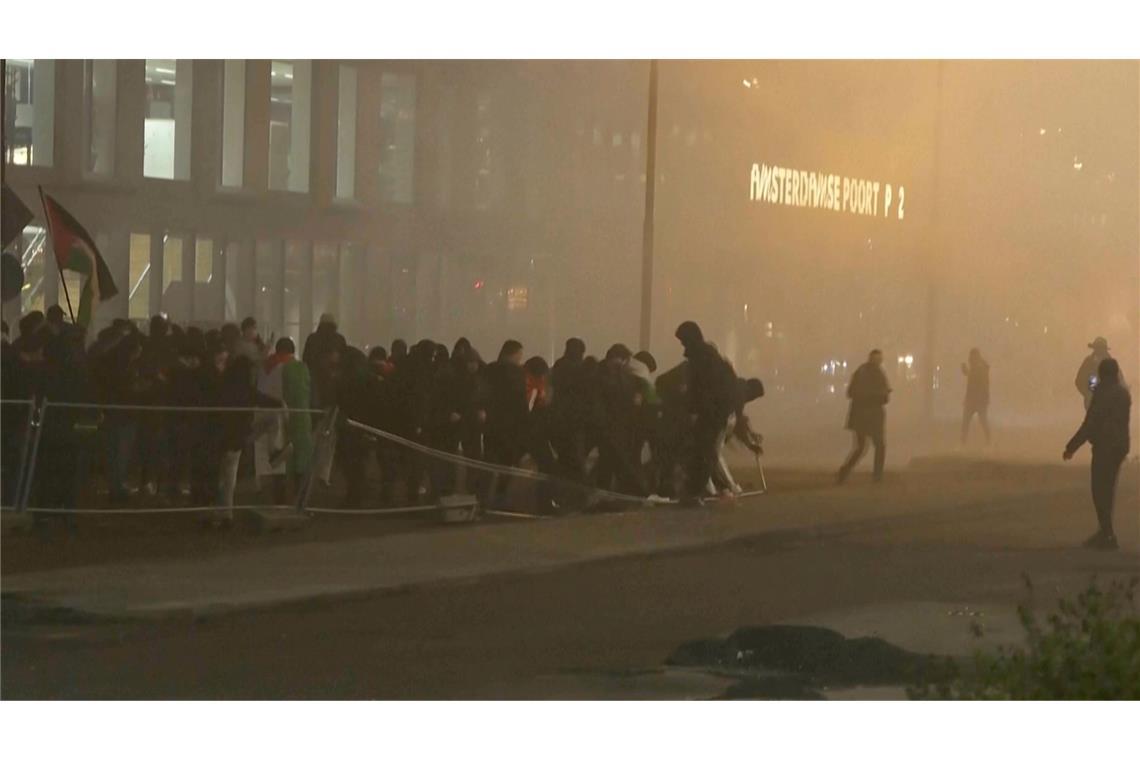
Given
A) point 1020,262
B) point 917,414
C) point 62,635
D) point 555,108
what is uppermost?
point 555,108

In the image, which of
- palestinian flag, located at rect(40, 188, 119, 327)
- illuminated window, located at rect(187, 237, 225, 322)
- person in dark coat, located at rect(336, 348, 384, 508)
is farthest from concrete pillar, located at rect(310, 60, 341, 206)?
palestinian flag, located at rect(40, 188, 119, 327)

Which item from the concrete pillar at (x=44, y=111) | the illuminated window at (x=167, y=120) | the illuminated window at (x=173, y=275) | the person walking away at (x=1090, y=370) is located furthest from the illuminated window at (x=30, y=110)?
the person walking away at (x=1090, y=370)

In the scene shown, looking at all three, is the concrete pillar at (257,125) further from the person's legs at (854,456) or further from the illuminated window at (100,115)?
the person's legs at (854,456)

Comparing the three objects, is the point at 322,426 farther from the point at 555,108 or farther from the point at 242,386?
the point at 555,108

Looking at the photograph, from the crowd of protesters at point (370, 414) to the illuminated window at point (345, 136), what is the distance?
0.59m

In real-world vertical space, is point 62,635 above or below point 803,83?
below

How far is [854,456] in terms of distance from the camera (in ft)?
23.4

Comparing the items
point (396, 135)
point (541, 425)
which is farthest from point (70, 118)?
point (541, 425)

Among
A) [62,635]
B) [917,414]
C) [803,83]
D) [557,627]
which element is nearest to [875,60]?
[803,83]

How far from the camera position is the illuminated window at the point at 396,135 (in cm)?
692

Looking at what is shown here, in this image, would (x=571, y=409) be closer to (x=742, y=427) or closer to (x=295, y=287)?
(x=742, y=427)

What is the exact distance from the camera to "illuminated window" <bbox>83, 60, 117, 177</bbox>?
6855mm

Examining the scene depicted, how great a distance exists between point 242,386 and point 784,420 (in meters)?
2.35
